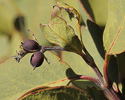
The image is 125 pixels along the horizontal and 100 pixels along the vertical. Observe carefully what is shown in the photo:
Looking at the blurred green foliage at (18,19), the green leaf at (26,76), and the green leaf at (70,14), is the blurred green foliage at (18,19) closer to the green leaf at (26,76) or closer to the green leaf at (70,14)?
the green leaf at (26,76)

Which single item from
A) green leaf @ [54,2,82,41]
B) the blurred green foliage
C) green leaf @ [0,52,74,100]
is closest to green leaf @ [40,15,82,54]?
green leaf @ [54,2,82,41]

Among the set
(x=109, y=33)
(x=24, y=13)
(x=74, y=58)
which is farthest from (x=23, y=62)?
(x=24, y=13)

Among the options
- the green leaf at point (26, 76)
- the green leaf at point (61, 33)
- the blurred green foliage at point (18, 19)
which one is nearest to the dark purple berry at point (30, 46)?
the green leaf at point (61, 33)

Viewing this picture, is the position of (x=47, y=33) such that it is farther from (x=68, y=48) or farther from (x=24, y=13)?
(x=24, y=13)


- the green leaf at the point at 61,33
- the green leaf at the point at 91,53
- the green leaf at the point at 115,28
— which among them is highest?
the green leaf at the point at 61,33

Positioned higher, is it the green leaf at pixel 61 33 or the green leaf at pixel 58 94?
the green leaf at pixel 61 33

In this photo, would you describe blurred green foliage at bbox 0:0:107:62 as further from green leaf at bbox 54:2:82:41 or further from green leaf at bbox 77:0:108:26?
green leaf at bbox 54:2:82:41
